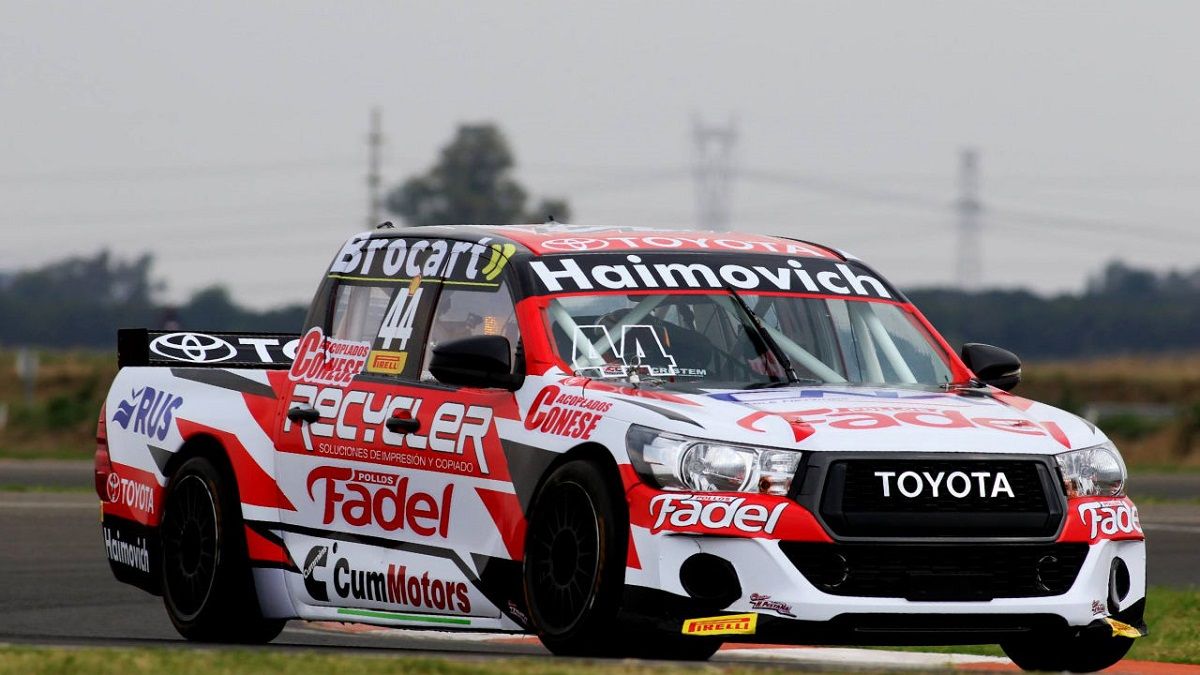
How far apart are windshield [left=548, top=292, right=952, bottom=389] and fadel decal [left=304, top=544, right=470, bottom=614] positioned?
1.00 metres

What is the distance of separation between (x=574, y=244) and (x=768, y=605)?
2.22 m

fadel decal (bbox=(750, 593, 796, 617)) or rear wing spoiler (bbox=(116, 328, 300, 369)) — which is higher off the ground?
rear wing spoiler (bbox=(116, 328, 300, 369))

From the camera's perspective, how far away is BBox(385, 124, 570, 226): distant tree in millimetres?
133750

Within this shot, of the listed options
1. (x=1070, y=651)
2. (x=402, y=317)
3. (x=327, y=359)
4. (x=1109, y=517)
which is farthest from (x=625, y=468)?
(x=327, y=359)

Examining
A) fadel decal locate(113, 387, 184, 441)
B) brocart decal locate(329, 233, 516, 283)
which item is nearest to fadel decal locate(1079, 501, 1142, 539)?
brocart decal locate(329, 233, 516, 283)

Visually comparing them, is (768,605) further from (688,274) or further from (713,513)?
(688,274)

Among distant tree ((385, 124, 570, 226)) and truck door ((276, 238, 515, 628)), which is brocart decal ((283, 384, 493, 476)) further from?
distant tree ((385, 124, 570, 226))

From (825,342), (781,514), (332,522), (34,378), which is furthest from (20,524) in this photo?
(34,378)

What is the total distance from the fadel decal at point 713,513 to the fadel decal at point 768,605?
22 cm

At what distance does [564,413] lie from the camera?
28.4 feet

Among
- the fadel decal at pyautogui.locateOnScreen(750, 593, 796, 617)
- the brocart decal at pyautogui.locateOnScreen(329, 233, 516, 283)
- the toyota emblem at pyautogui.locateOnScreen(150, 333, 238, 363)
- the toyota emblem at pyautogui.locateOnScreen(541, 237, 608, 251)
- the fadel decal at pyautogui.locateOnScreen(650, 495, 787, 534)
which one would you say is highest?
the toyota emblem at pyautogui.locateOnScreen(541, 237, 608, 251)

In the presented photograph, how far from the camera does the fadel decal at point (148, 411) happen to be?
1110cm

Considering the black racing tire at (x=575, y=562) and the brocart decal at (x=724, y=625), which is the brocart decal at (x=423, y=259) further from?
the brocart decal at (x=724, y=625)

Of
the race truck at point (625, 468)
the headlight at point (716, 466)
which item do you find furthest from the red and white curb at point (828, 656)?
the headlight at point (716, 466)
